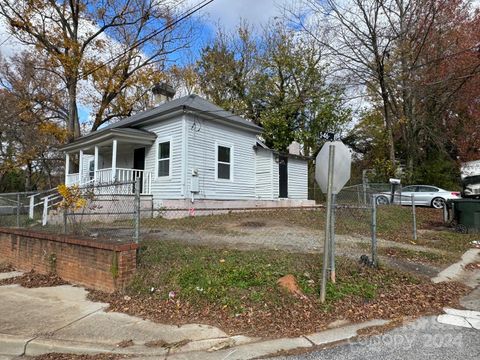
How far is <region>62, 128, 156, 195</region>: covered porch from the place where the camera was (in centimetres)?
1606

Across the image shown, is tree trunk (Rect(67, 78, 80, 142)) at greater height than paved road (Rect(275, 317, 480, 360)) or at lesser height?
greater

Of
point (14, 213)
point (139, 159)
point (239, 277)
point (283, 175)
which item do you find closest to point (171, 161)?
point (139, 159)

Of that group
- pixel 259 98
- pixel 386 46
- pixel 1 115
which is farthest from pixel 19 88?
pixel 386 46

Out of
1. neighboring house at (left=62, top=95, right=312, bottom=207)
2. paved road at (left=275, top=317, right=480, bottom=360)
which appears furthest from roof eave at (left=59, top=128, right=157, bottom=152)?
paved road at (left=275, top=317, right=480, bottom=360)

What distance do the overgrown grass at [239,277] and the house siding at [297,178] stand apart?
43.2 ft

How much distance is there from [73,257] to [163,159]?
9.37m

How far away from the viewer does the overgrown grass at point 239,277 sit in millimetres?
5500

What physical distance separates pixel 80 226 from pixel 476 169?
75.0 feet

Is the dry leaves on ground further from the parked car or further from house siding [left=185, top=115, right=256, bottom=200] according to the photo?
the parked car

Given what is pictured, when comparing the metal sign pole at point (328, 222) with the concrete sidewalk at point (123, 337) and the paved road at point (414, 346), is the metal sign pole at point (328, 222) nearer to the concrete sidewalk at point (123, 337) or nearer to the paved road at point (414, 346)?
the concrete sidewalk at point (123, 337)

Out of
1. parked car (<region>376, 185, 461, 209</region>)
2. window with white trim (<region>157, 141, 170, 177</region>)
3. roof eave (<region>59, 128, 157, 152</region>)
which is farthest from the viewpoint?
parked car (<region>376, 185, 461, 209</region>)

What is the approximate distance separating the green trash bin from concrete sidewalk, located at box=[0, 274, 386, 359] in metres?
9.94

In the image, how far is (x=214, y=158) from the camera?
16719mm

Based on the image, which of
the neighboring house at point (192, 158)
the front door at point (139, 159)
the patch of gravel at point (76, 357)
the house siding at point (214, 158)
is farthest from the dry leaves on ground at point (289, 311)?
the front door at point (139, 159)
